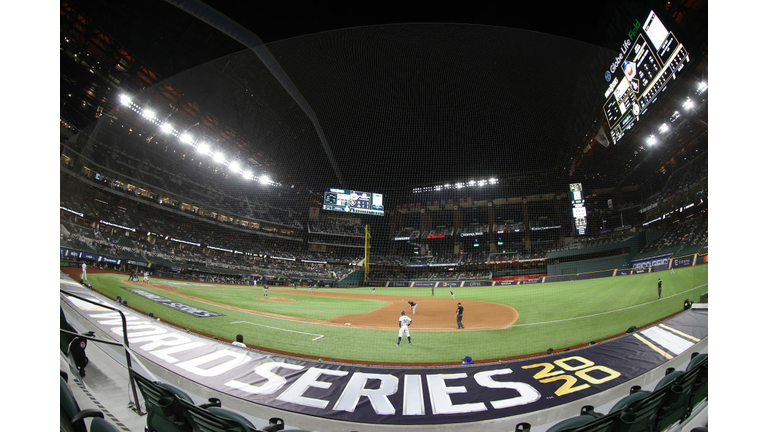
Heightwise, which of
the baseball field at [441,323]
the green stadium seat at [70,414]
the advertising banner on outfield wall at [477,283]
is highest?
the green stadium seat at [70,414]

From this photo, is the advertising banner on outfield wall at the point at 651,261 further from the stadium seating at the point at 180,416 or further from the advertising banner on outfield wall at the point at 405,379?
the stadium seating at the point at 180,416

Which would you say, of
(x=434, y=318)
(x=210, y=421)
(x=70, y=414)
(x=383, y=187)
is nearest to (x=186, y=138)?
(x=383, y=187)

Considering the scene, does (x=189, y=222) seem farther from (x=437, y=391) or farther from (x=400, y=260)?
(x=437, y=391)

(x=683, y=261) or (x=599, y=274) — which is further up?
(x=683, y=261)

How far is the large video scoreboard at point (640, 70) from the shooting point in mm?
6758

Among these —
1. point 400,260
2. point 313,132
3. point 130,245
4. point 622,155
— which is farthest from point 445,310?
point 130,245

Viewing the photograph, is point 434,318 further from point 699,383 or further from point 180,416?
point 180,416

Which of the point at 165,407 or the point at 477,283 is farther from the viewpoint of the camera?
the point at 477,283

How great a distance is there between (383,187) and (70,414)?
549 inches

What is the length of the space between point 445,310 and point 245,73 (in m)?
14.5

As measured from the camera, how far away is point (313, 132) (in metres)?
11.9

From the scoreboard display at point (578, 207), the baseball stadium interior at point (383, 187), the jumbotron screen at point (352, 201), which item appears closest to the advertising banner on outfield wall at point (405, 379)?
the baseball stadium interior at point (383, 187)

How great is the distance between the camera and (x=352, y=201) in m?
18.1

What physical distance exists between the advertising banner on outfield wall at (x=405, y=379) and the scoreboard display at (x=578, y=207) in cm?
1313
